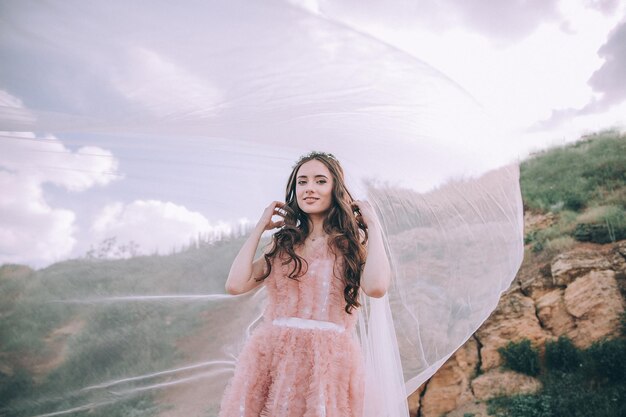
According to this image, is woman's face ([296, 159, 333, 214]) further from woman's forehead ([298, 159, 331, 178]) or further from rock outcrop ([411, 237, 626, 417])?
rock outcrop ([411, 237, 626, 417])

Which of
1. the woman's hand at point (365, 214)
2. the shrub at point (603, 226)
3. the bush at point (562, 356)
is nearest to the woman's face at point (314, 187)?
the woman's hand at point (365, 214)

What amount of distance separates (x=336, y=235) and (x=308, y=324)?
566 mm

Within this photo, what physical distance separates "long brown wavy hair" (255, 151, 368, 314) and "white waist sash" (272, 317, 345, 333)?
0.13 meters

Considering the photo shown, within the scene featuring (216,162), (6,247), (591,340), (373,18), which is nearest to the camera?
(6,247)

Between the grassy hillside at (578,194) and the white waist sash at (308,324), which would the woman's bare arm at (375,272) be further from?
the grassy hillside at (578,194)

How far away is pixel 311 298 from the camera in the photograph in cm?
241

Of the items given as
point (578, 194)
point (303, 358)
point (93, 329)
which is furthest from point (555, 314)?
point (93, 329)

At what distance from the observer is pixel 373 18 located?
5.52 meters

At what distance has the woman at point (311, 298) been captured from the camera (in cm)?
218

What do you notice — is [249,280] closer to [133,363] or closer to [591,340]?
[133,363]

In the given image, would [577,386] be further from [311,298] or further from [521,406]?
[311,298]

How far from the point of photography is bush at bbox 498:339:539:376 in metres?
4.88

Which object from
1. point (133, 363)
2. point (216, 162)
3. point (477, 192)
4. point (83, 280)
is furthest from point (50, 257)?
point (477, 192)

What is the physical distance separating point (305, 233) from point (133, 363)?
2.13 metres
